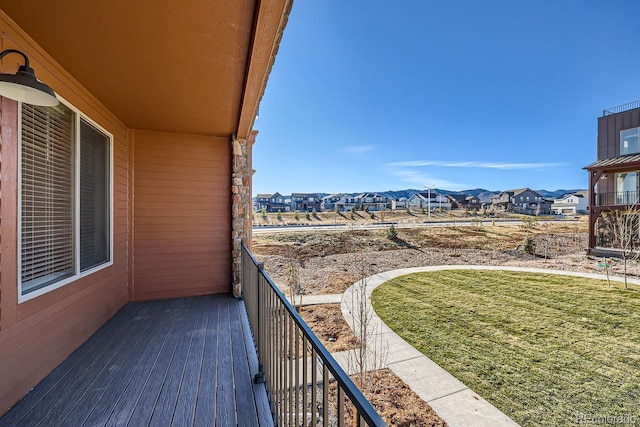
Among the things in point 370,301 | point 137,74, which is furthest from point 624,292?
point 137,74

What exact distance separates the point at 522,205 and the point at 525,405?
5829 cm

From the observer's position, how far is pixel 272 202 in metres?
54.4

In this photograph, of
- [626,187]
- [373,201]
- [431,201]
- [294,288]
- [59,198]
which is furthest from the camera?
[373,201]

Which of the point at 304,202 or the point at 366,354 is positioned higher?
the point at 304,202

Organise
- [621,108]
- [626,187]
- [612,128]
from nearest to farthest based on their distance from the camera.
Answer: [626,187], [621,108], [612,128]

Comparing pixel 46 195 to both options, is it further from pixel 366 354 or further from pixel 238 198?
pixel 366 354

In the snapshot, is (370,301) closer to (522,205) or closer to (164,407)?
(164,407)

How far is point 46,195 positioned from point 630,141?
61.3 feet

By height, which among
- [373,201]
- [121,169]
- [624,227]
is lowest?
[624,227]

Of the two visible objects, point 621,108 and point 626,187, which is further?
point 621,108

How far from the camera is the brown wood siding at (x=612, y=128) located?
39.0ft

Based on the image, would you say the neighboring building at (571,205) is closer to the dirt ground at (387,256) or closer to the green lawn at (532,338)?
the dirt ground at (387,256)

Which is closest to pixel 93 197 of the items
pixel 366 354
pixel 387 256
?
pixel 366 354

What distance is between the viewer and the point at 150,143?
14.4 ft
